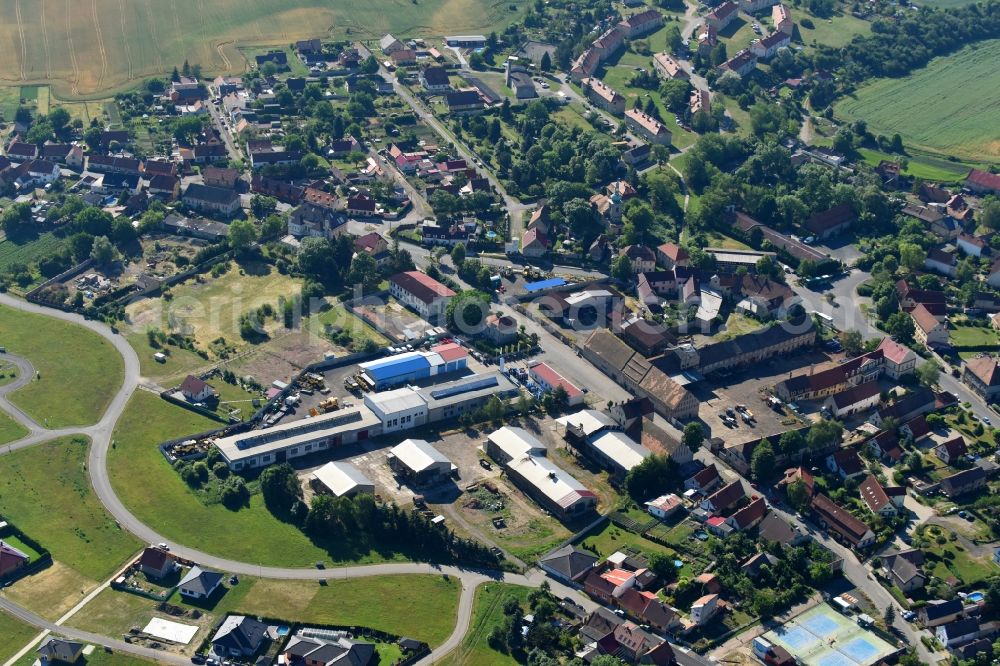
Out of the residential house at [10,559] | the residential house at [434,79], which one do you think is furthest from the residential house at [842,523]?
the residential house at [434,79]

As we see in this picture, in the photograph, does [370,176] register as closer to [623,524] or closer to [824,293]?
[824,293]

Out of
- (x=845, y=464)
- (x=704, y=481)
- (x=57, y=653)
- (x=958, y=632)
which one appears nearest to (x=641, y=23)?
(x=845, y=464)

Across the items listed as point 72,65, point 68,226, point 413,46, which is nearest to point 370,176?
point 68,226

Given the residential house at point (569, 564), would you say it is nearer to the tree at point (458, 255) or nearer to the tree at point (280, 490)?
the tree at point (280, 490)

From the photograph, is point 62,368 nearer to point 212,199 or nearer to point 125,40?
point 212,199

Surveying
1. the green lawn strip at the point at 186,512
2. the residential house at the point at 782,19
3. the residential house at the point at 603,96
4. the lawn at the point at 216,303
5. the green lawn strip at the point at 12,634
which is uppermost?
the residential house at the point at 782,19

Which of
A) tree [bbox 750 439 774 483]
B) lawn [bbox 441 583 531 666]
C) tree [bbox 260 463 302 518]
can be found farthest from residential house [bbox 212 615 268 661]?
tree [bbox 750 439 774 483]

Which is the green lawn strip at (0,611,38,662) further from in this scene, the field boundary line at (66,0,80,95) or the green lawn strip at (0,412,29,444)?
the field boundary line at (66,0,80,95)
